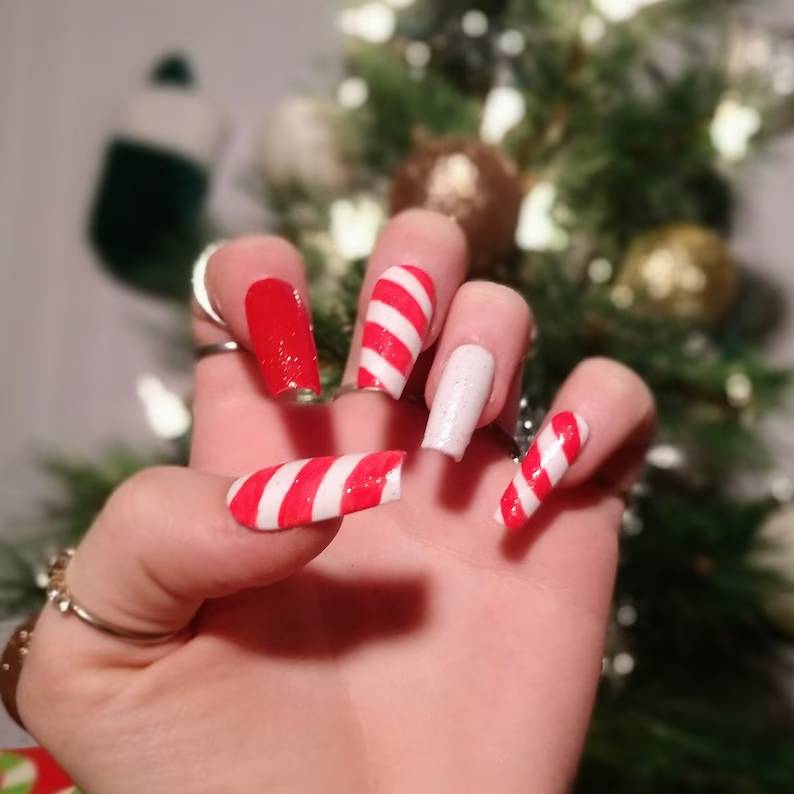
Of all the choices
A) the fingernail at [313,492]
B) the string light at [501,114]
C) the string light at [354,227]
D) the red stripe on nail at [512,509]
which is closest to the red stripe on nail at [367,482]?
the fingernail at [313,492]

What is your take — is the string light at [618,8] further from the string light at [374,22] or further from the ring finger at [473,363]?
the ring finger at [473,363]

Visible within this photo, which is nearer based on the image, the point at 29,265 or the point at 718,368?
the point at 718,368

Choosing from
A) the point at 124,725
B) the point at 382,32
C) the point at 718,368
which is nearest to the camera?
the point at 124,725

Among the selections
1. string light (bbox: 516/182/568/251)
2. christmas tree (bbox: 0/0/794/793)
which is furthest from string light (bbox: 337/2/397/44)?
string light (bbox: 516/182/568/251)

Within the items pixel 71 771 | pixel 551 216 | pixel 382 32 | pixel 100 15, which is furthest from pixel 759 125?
pixel 100 15

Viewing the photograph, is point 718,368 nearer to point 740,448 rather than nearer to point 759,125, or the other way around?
point 740,448

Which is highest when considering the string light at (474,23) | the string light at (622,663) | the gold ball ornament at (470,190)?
the string light at (474,23)

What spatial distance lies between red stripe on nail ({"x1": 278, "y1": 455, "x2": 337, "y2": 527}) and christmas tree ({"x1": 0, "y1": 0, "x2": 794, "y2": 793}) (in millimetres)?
228

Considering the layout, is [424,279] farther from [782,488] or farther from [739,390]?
[782,488]

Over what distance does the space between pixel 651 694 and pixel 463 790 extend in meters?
0.34

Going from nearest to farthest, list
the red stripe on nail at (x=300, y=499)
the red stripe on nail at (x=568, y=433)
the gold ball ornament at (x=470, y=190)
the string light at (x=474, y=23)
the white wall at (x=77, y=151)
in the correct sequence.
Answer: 1. the red stripe on nail at (x=300, y=499)
2. the red stripe on nail at (x=568, y=433)
3. the gold ball ornament at (x=470, y=190)
4. the string light at (x=474, y=23)
5. the white wall at (x=77, y=151)

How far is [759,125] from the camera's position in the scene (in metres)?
0.71

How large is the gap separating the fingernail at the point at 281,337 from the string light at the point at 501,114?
1.27 feet

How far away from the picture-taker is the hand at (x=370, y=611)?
34 centimetres
